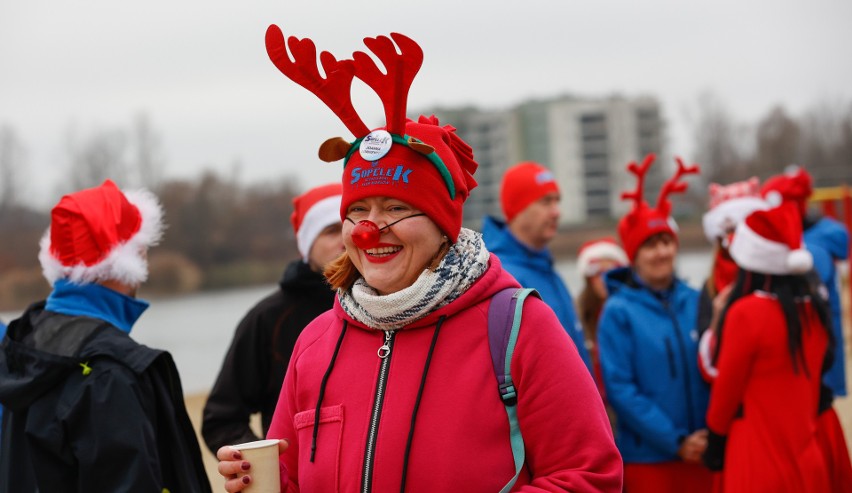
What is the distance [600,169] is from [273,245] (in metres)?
74.4

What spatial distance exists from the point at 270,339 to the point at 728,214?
3521 mm

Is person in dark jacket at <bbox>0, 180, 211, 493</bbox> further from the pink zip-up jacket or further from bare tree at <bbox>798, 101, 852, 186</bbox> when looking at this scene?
bare tree at <bbox>798, 101, 852, 186</bbox>

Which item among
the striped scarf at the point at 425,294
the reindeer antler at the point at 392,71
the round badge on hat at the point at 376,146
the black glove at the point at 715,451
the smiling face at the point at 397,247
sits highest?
the reindeer antler at the point at 392,71

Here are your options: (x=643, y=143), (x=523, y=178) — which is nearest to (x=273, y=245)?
(x=523, y=178)

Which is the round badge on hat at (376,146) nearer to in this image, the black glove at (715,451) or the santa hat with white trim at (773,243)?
the santa hat with white trim at (773,243)

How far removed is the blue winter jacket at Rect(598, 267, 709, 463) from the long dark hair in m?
0.37

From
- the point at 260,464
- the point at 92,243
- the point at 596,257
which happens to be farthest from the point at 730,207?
the point at 260,464

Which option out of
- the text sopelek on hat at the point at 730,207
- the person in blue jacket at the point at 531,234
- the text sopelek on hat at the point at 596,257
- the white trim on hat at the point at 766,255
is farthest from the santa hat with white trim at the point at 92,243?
the text sopelek on hat at the point at 596,257

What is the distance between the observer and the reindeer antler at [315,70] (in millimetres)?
2461

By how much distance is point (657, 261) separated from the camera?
17.9 ft

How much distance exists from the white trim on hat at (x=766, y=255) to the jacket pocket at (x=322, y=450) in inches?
110

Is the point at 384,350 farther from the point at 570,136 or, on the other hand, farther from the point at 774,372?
the point at 570,136

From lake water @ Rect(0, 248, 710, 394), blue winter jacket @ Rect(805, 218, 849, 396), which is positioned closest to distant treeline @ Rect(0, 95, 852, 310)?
lake water @ Rect(0, 248, 710, 394)

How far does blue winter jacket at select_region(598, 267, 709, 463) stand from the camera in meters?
5.07
